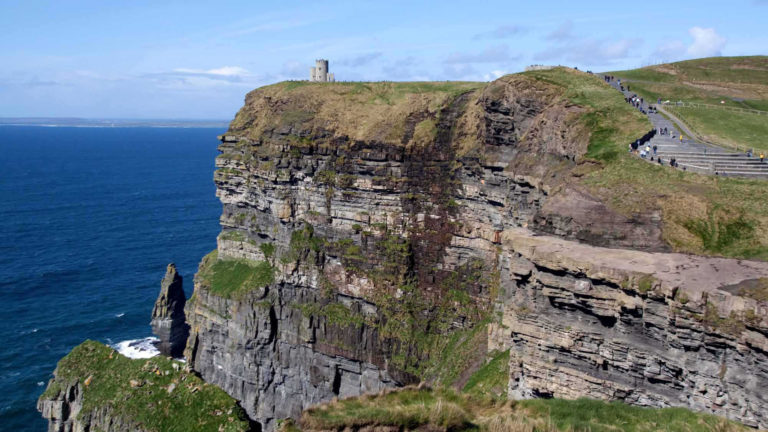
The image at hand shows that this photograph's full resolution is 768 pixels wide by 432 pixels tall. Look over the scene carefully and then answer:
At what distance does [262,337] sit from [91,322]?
30.6m

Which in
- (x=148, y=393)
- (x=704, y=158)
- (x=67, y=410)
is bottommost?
(x=67, y=410)

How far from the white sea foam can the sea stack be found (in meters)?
0.93

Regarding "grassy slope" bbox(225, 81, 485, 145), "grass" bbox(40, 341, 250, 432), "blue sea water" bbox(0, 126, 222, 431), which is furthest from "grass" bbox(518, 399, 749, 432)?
"blue sea water" bbox(0, 126, 222, 431)

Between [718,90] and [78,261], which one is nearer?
[718,90]

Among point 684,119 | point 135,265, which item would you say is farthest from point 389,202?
point 135,265

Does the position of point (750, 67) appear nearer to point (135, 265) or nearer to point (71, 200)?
point (135, 265)

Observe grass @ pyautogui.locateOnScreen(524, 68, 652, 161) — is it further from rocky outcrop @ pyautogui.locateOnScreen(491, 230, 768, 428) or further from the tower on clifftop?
the tower on clifftop

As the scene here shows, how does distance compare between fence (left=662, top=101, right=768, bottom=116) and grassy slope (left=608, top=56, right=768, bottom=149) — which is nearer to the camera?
grassy slope (left=608, top=56, right=768, bottom=149)

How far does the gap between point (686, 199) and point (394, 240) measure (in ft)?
98.5

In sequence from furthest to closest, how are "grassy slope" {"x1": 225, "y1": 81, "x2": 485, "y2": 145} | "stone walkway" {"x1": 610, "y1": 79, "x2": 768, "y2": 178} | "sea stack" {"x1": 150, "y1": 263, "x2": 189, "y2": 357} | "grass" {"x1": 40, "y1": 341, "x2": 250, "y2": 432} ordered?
"sea stack" {"x1": 150, "y1": 263, "x2": 189, "y2": 357}
"grassy slope" {"x1": 225, "y1": 81, "x2": 485, "y2": 145}
"grass" {"x1": 40, "y1": 341, "x2": 250, "y2": 432}
"stone walkway" {"x1": 610, "y1": 79, "x2": 768, "y2": 178}

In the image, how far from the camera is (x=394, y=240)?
54438 millimetres

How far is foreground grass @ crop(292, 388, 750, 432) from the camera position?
20.5 metres

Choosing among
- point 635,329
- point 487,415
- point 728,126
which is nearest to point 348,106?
point 728,126

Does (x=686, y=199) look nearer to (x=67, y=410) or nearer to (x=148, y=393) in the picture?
(x=148, y=393)
